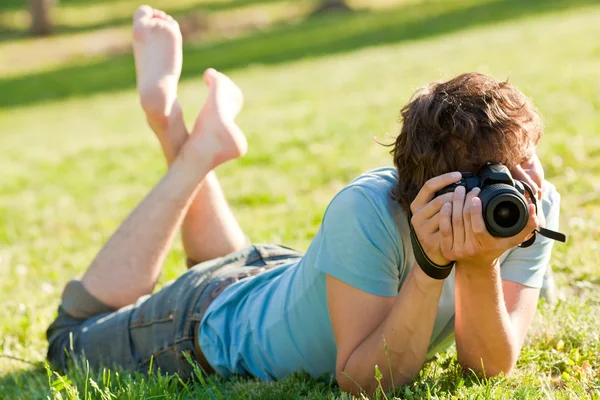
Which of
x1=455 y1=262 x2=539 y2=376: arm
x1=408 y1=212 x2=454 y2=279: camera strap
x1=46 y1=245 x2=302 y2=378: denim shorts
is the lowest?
x1=46 y1=245 x2=302 y2=378: denim shorts

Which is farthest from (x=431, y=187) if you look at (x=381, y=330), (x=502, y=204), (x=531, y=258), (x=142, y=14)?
(x=142, y=14)

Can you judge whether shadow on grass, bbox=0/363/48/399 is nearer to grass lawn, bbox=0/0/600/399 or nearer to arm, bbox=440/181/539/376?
grass lawn, bbox=0/0/600/399

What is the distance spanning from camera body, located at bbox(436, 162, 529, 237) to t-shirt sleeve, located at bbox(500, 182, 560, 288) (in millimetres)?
549

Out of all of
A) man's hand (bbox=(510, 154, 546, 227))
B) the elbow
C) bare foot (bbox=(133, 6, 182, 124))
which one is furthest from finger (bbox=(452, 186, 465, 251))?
bare foot (bbox=(133, 6, 182, 124))

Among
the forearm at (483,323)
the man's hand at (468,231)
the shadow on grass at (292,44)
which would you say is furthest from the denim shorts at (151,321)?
the shadow on grass at (292,44)

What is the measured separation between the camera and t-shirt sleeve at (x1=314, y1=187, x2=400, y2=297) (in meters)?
2.42

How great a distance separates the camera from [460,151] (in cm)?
229

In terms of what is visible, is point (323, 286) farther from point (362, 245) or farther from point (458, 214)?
point (458, 214)

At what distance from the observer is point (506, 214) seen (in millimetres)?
2082

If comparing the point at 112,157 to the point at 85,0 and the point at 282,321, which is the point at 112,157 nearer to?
the point at 282,321

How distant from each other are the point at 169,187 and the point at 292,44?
53.7 feet

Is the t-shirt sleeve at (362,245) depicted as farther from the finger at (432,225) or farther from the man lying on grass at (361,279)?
the finger at (432,225)

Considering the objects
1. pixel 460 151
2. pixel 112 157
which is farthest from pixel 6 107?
pixel 460 151

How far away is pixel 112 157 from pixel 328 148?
2577 mm
